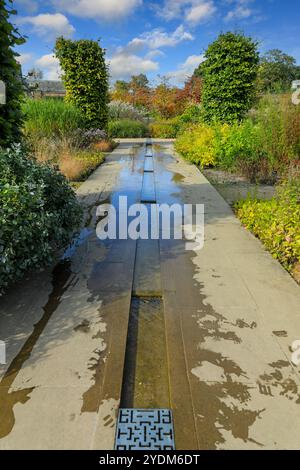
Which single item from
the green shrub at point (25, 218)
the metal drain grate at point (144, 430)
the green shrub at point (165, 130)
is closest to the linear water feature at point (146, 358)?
the metal drain grate at point (144, 430)

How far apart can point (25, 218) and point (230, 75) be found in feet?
36.4

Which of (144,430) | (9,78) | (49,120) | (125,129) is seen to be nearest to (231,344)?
(144,430)

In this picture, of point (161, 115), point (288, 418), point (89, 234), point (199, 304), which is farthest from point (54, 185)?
point (161, 115)

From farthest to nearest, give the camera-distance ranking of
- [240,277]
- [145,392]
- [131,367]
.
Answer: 1. [240,277]
2. [131,367]
3. [145,392]

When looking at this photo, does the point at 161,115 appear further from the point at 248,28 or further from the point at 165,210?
the point at 165,210

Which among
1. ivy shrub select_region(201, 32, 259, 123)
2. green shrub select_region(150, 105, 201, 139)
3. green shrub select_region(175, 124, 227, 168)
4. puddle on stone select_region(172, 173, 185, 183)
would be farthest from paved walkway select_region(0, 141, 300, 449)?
green shrub select_region(150, 105, 201, 139)

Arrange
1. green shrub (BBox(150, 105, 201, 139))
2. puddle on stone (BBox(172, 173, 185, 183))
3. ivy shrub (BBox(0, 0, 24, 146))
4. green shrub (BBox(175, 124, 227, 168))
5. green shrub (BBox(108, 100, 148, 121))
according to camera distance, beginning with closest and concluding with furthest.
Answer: ivy shrub (BBox(0, 0, 24, 146)) → puddle on stone (BBox(172, 173, 185, 183)) → green shrub (BBox(175, 124, 227, 168)) → green shrub (BBox(150, 105, 201, 139)) → green shrub (BBox(108, 100, 148, 121))

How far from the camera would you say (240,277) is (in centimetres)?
327

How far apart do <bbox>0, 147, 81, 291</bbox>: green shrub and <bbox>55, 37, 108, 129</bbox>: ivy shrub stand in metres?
10.1

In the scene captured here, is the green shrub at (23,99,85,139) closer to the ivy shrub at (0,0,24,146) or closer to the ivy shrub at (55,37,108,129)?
the ivy shrub at (55,37,108,129)

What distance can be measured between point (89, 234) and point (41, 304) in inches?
69.0

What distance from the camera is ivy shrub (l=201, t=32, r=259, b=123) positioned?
1100 centimetres

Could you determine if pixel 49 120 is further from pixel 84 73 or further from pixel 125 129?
pixel 125 129

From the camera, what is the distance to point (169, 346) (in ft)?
7.52
